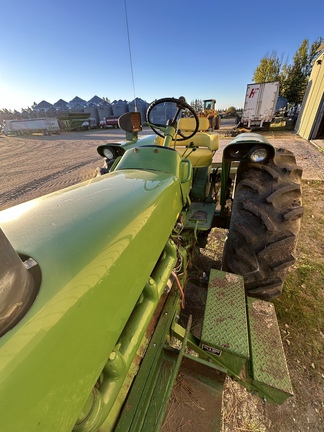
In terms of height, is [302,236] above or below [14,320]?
below

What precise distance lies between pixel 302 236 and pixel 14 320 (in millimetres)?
3570

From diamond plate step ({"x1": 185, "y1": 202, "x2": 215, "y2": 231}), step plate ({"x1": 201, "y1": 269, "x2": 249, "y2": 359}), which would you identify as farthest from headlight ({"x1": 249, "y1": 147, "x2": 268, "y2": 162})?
step plate ({"x1": 201, "y1": 269, "x2": 249, "y2": 359})

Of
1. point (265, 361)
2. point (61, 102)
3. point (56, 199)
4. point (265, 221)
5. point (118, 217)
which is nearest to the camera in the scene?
point (118, 217)

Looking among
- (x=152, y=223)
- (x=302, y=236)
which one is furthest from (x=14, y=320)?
(x=302, y=236)

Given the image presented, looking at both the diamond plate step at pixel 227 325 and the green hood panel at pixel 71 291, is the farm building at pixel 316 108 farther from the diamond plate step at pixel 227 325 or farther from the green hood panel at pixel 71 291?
the green hood panel at pixel 71 291

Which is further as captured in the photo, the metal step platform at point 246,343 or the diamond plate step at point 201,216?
the diamond plate step at point 201,216

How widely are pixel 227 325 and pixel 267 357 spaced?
27 cm

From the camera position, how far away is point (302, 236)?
315 cm

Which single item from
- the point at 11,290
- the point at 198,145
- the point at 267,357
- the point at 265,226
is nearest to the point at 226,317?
the point at 267,357

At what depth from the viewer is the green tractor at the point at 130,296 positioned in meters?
0.44

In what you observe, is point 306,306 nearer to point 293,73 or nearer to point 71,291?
point 71,291

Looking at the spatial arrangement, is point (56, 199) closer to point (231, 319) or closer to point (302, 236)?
point (231, 319)

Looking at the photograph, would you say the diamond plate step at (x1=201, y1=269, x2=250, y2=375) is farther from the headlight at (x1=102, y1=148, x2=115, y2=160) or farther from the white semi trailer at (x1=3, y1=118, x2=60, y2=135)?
the white semi trailer at (x1=3, y1=118, x2=60, y2=135)

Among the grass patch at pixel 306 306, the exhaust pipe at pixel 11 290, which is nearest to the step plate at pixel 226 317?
the grass patch at pixel 306 306
